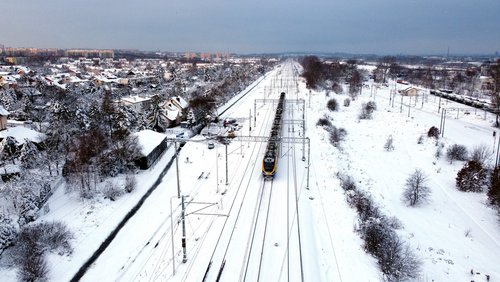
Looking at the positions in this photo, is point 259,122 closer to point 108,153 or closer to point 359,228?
point 108,153

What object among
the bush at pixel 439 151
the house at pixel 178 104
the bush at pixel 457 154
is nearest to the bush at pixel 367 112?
the bush at pixel 439 151

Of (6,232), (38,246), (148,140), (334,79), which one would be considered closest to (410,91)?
(334,79)

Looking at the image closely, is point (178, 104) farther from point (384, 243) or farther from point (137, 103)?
point (384, 243)

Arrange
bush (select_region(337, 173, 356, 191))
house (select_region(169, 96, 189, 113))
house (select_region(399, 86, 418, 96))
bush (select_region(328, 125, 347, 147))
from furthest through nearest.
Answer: house (select_region(399, 86, 418, 96)) → house (select_region(169, 96, 189, 113)) → bush (select_region(328, 125, 347, 147)) → bush (select_region(337, 173, 356, 191))

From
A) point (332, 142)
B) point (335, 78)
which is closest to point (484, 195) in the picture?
point (332, 142)

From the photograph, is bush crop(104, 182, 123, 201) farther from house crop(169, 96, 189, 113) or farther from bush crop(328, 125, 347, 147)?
house crop(169, 96, 189, 113)

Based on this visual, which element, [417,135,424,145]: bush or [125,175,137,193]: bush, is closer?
[125,175,137,193]: bush

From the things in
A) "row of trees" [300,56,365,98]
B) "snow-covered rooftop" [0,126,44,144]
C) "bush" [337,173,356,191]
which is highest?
"row of trees" [300,56,365,98]

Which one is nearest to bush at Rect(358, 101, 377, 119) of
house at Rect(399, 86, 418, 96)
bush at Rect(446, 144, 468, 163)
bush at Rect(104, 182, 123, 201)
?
house at Rect(399, 86, 418, 96)
